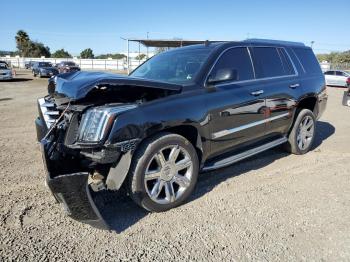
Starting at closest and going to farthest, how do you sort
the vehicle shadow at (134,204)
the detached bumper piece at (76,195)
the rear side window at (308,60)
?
the detached bumper piece at (76,195)
the vehicle shadow at (134,204)
the rear side window at (308,60)

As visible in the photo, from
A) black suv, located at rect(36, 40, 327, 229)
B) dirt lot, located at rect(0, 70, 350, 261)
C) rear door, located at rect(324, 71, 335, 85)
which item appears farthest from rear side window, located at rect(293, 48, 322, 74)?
rear door, located at rect(324, 71, 335, 85)

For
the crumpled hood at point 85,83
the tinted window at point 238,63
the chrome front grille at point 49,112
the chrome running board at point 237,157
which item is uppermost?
the tinted window at point 238,63

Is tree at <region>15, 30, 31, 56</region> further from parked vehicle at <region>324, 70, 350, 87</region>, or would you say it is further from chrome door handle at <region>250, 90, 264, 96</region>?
chrome door handle at <region>250, 90, 264, 96</region>

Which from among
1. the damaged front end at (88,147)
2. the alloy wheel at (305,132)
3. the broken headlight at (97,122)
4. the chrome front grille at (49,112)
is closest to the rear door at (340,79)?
the alloy wheel at (305,132)

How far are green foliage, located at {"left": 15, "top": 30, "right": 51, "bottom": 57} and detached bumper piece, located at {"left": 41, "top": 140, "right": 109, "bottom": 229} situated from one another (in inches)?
3544

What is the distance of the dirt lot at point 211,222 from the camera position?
3.05m

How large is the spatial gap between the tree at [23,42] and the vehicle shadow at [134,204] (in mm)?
88629

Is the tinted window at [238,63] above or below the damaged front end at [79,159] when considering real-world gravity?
above

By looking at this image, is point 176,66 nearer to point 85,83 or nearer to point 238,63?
point 238,63

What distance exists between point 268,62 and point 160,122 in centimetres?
253

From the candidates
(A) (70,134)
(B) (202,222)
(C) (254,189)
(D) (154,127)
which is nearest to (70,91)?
(A) (70,134)

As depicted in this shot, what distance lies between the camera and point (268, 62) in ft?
17.3

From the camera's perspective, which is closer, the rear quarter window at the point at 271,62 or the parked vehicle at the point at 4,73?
the rear quarter window at the point at 271,62

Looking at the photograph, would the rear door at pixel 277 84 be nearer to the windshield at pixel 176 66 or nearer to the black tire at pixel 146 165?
the windshield at pixel 176 66
